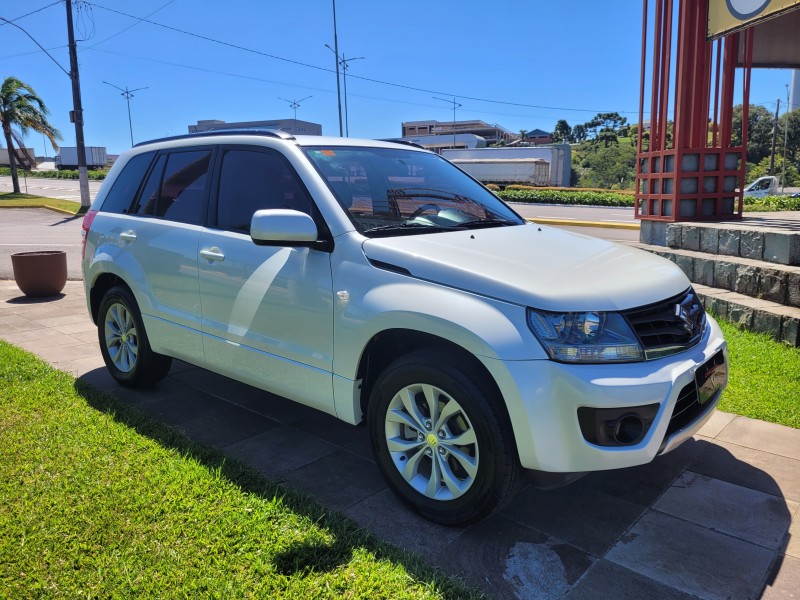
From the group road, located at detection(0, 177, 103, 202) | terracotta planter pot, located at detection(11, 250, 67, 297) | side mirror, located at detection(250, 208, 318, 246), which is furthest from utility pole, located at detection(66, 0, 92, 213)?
side mirror, located at detection(250, 208, 318, 246)

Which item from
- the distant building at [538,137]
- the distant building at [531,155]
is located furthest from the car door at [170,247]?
the distant building at [538,137]

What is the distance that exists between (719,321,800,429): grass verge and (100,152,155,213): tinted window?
471 centimetres

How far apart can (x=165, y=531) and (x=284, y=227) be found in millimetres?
1583

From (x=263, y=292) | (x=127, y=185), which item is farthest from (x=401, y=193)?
(x=127, y=185)

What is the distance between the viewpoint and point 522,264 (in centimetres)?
302

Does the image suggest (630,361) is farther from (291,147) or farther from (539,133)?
(539,133)

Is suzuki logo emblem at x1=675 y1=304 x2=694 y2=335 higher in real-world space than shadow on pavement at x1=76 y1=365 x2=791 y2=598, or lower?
higher

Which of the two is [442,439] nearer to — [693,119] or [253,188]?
[253,188]

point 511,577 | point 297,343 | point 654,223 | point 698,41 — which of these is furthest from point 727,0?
point 511,577

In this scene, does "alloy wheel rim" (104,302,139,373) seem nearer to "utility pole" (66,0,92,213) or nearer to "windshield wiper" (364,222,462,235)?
"windshield wiper" (364,222,462,235)

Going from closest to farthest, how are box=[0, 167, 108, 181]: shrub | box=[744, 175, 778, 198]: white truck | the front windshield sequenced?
the front windshield → box=[744, 175, 778, 198]: white truck → box=[0, 167, 108, 181]: shrub

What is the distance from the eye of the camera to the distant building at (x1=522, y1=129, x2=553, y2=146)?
12184cm

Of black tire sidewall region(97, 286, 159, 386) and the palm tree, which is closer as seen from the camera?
black tire sidewall region(97, 286, 159, 386)

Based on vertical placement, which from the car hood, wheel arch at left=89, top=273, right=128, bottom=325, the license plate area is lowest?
the license plate area
